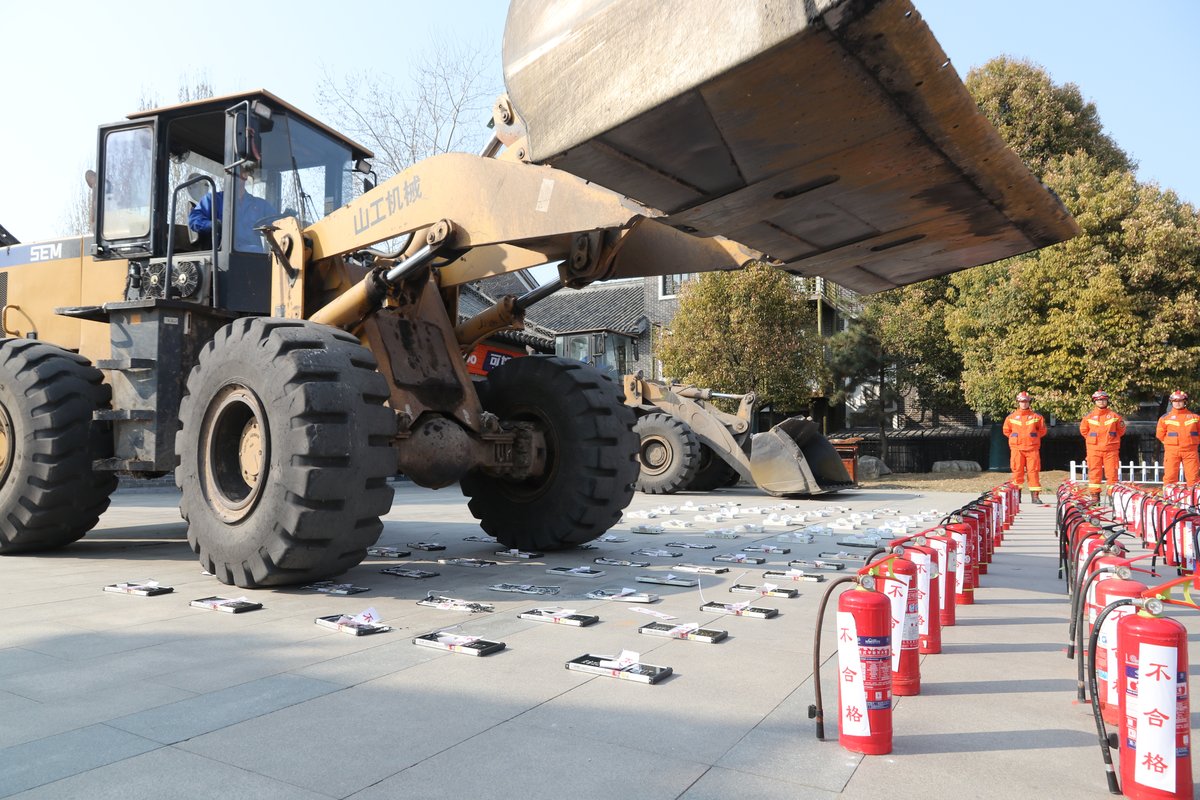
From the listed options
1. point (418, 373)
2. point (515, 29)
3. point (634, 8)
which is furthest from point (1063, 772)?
point (418, 373)

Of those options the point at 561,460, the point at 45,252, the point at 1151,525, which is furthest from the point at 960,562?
the point at 45,252

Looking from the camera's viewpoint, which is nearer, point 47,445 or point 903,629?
point 903,629

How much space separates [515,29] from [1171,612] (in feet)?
17.6

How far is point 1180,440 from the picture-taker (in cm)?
1385

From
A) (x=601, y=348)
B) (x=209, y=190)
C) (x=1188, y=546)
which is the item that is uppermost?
(x=601, y=348)

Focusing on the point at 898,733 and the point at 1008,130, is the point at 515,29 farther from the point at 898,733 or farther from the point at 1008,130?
the point at 1008,130

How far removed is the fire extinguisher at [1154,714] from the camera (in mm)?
2447

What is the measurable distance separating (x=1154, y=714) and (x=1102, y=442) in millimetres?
13212

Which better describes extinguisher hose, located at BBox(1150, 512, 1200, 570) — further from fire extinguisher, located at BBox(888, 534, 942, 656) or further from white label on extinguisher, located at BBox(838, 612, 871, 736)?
white label on extinguisher, located at BBox(838, 612, 871, 736)

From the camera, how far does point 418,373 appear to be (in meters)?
6.52

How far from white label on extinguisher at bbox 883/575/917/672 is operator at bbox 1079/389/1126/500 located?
1222 centimetres

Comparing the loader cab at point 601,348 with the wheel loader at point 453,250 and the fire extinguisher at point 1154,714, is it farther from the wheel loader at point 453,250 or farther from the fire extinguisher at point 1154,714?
the fire extinguisher at point 1154,714

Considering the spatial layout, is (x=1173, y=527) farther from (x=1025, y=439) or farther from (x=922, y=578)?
(x=1025, y=439)

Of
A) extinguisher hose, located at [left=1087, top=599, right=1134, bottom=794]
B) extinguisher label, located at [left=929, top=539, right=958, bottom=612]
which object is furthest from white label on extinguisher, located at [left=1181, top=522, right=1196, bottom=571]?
extinguisher hose, located at [left=1087, top=599, right=1134, bottom=794]
